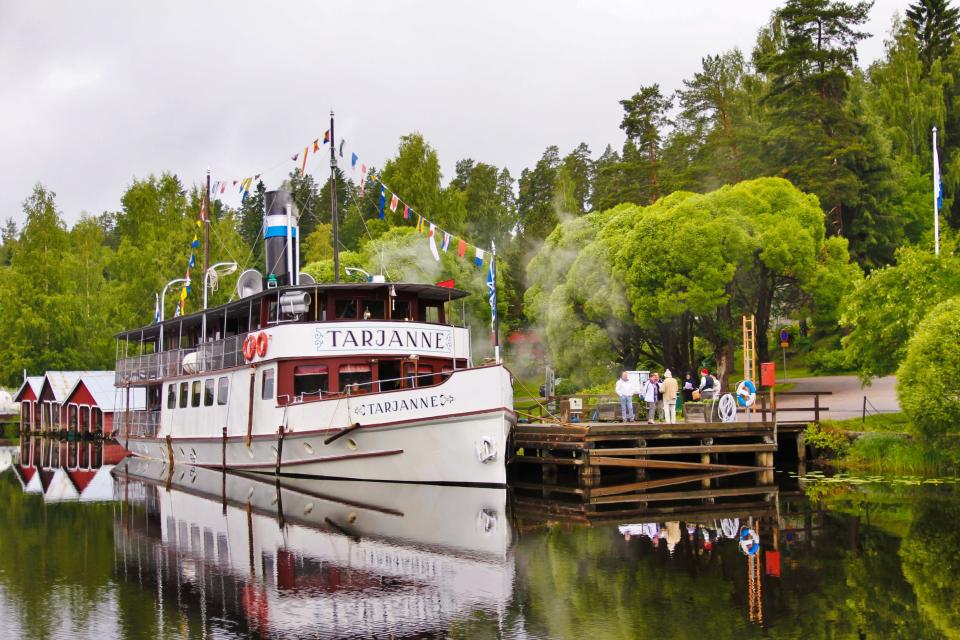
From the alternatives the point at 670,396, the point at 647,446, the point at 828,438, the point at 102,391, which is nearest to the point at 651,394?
the point at 670,396

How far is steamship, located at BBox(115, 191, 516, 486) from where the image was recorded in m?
22.7

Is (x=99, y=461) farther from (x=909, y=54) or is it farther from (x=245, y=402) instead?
(x=909, y=54)

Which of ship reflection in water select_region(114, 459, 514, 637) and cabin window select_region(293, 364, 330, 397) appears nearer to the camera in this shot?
ship reflection in water select_region(114, 459, 514, 637)

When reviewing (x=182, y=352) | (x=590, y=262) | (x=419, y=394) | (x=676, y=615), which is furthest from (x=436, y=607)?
(x=590, y=262)

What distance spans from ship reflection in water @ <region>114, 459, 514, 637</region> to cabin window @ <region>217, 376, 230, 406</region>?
3930 millimetres

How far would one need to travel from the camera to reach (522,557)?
50.6 feet

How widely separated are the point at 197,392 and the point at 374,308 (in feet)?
26.7

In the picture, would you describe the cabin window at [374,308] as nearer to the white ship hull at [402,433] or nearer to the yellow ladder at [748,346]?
the white ship hull at [402,433]

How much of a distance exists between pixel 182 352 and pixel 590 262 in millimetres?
17524

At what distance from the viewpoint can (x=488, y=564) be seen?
14.8m

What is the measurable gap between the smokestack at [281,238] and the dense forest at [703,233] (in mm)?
1185

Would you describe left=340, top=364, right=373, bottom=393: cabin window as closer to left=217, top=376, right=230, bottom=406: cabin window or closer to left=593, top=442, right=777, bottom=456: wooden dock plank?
left=217, top=376, right=230, bottom=406: cabin window

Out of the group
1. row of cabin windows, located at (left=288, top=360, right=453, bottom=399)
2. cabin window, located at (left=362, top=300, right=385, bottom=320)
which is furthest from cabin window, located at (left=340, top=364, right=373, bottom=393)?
cabin window, located at (left=362, top=300, right=385, bottom=320)

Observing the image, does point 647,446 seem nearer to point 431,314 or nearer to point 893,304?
point 431,314
